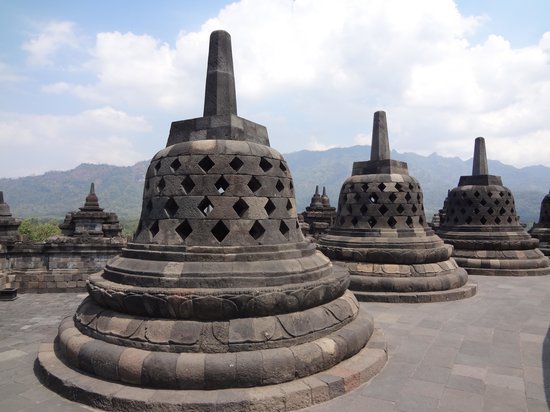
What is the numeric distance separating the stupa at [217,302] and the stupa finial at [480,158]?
10.0m

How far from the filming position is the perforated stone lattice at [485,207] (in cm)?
1209

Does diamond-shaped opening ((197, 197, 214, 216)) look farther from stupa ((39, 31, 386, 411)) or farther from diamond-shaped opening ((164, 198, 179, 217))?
diamond-shaped opening ((164, 198, 179, 217))

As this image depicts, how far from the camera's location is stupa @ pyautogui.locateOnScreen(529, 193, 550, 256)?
1399cm

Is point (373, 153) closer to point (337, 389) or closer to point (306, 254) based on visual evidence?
point (306, 254)

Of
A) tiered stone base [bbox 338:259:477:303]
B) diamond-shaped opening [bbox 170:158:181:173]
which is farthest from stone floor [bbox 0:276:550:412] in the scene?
diamond-shaped opening [bbox 170:158:181:173]

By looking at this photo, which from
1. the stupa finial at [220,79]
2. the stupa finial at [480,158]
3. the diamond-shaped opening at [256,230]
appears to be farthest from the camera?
the stupa finial at [480,158]

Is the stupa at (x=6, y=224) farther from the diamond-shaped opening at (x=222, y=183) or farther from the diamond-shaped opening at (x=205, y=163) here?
the diamond-shaped opening at (x=222, y=183)

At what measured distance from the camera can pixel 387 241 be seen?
866 cm

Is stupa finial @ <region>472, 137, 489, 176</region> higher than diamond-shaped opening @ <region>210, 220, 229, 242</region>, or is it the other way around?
stupa finial @ <region>472, 137, 489, 176</region>

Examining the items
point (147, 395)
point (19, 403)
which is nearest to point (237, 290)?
point (147, 395)

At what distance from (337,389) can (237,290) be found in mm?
1317

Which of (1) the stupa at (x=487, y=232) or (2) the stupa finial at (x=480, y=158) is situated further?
(2) the stupa finial at (x=480, y=158)

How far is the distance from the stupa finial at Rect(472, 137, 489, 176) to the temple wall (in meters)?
11.7

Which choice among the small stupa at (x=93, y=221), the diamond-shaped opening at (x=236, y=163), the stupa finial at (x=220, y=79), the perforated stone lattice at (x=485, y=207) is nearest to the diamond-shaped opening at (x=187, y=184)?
the diamond-shaped opening at (x=236, y=163)
